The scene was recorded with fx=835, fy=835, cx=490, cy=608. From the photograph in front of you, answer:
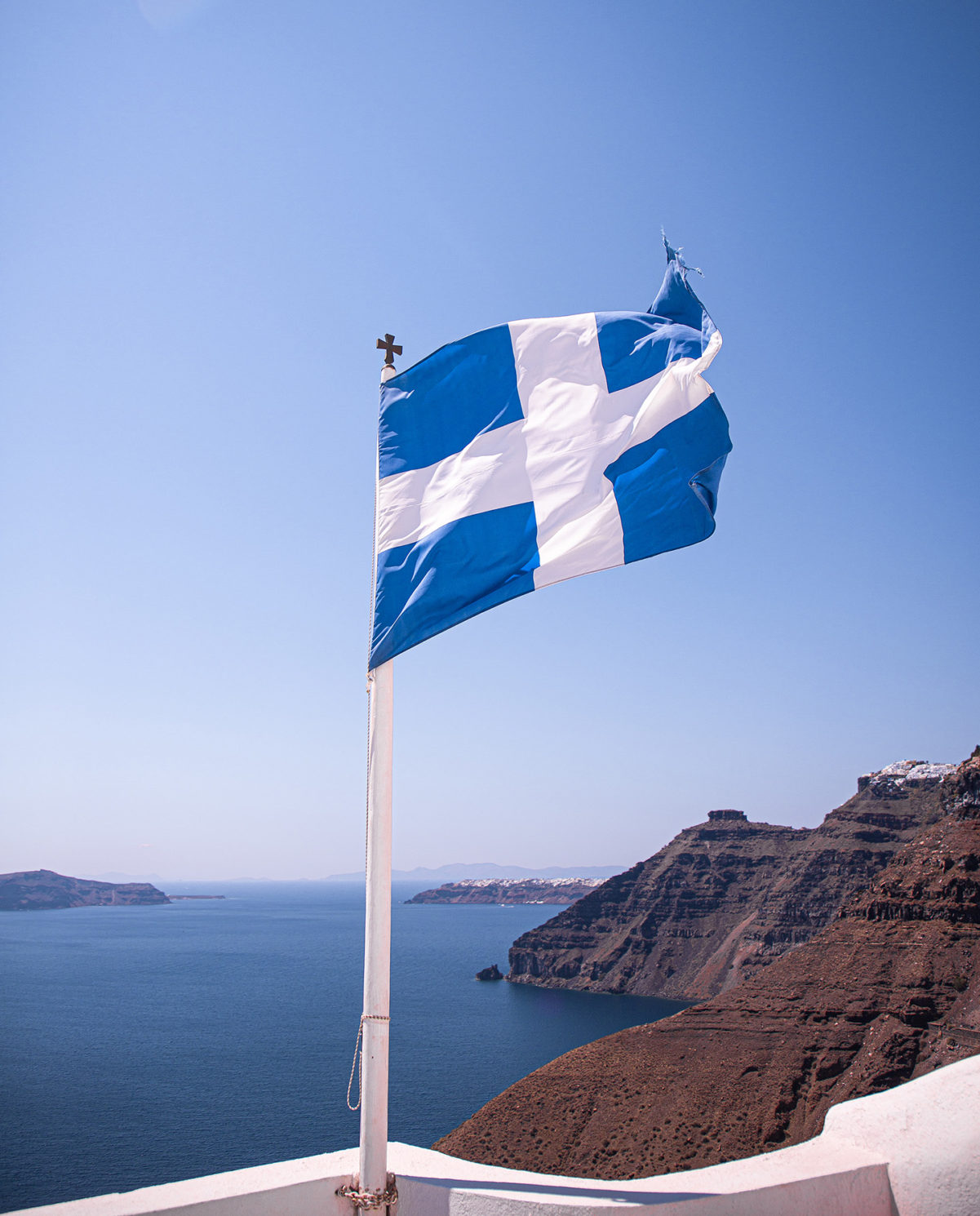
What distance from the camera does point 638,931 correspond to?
139250 mm

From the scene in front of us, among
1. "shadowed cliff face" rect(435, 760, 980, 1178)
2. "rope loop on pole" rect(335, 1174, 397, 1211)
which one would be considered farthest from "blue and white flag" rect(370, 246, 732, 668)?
"shadowed cliff face" rect(435, 760, 980, 1178)

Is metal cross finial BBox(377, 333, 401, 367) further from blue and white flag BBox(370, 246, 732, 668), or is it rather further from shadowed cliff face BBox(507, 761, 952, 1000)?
shadowed cliff face BBox(507, 761, 952, 1000)

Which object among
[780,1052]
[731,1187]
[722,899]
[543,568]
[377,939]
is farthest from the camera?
[722,899]

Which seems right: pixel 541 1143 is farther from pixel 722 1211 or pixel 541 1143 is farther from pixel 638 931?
pixel 638 931

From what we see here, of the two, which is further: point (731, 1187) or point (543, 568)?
point (543, 568)

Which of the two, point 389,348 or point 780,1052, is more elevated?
point 389,348

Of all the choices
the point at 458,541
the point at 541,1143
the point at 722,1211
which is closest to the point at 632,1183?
the point at 722,1211

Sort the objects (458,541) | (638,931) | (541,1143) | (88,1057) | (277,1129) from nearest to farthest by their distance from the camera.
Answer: (458,541)
(541,1143)
(277,1129)
(88,1057)
(638,931)

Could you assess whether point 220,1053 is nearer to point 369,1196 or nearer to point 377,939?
point 369,1196

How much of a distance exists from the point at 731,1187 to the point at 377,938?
247 cm

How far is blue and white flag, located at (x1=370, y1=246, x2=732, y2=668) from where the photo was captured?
20.5 feet

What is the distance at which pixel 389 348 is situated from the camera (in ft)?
21.9

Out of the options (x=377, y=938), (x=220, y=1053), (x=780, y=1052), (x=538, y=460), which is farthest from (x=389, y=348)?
(x=220, y=1053)

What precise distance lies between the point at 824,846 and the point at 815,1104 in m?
81.0
